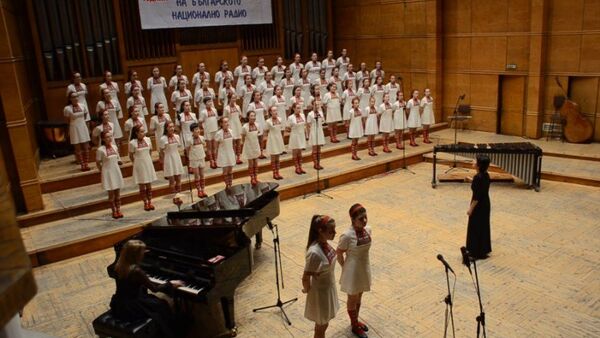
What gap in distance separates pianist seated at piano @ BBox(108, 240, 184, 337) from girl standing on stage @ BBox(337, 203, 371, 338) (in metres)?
1.61

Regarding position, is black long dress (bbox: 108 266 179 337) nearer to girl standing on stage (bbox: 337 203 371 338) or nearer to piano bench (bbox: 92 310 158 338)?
piano bench (bbox: 92 310 158 338)

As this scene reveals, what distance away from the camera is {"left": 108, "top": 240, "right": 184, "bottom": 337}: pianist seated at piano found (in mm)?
3973

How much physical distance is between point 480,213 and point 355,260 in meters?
2.31

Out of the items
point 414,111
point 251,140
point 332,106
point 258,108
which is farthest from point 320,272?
point 414,111

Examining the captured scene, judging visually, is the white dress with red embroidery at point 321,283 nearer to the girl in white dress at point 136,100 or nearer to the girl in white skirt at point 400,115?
the girl in white dress at point 136,100

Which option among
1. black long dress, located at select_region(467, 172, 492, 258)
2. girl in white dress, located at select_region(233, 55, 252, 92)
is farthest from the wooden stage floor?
girl in white dress, located at select_region(233, 55, 252, 92)

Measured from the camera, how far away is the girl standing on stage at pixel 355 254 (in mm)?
4348

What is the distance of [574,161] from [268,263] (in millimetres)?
7197

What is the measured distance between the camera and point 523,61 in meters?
11.9

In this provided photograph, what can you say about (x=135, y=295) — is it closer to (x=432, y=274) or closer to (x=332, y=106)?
(x=432, y=274)

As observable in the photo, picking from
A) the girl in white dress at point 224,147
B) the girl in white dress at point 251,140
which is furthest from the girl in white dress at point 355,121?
the girl in white dress at point 224,147

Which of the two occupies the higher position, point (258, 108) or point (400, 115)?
point (258, 108)

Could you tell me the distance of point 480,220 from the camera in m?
6.09

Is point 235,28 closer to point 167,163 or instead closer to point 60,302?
point 167,163
